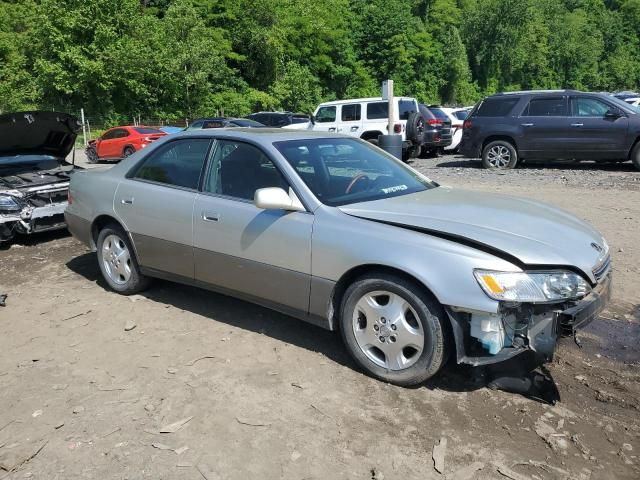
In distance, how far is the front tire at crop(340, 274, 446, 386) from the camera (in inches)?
126

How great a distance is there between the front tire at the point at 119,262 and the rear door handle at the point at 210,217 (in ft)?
3.51

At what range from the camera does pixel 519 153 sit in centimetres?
1322

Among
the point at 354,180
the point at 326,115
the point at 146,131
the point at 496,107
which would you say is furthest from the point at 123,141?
the point at 354,180

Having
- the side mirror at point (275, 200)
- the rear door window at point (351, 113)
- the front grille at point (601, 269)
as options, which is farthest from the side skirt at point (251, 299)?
the rear door window at point (351, 113)

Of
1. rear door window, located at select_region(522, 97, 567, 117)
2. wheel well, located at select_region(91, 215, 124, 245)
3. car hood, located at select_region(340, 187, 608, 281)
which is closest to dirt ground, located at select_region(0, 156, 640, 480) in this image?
wheel well, located at select_region(91, 215, 124, 245)

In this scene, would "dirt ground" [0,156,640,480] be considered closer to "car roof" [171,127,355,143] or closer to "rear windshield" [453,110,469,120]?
"car roof" [171,127,355,143]

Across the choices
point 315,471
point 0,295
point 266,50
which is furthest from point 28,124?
point 266,50

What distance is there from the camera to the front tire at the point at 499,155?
524 inches

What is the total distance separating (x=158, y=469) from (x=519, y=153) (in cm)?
1228

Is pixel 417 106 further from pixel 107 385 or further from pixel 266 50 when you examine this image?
pixel 266 50

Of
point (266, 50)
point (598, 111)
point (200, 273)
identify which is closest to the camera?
point (200, 273)

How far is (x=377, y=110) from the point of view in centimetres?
1606

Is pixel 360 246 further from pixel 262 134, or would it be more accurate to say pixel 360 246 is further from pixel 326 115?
pixel 326 115

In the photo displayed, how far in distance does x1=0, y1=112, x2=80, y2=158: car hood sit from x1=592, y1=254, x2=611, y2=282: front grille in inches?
248
